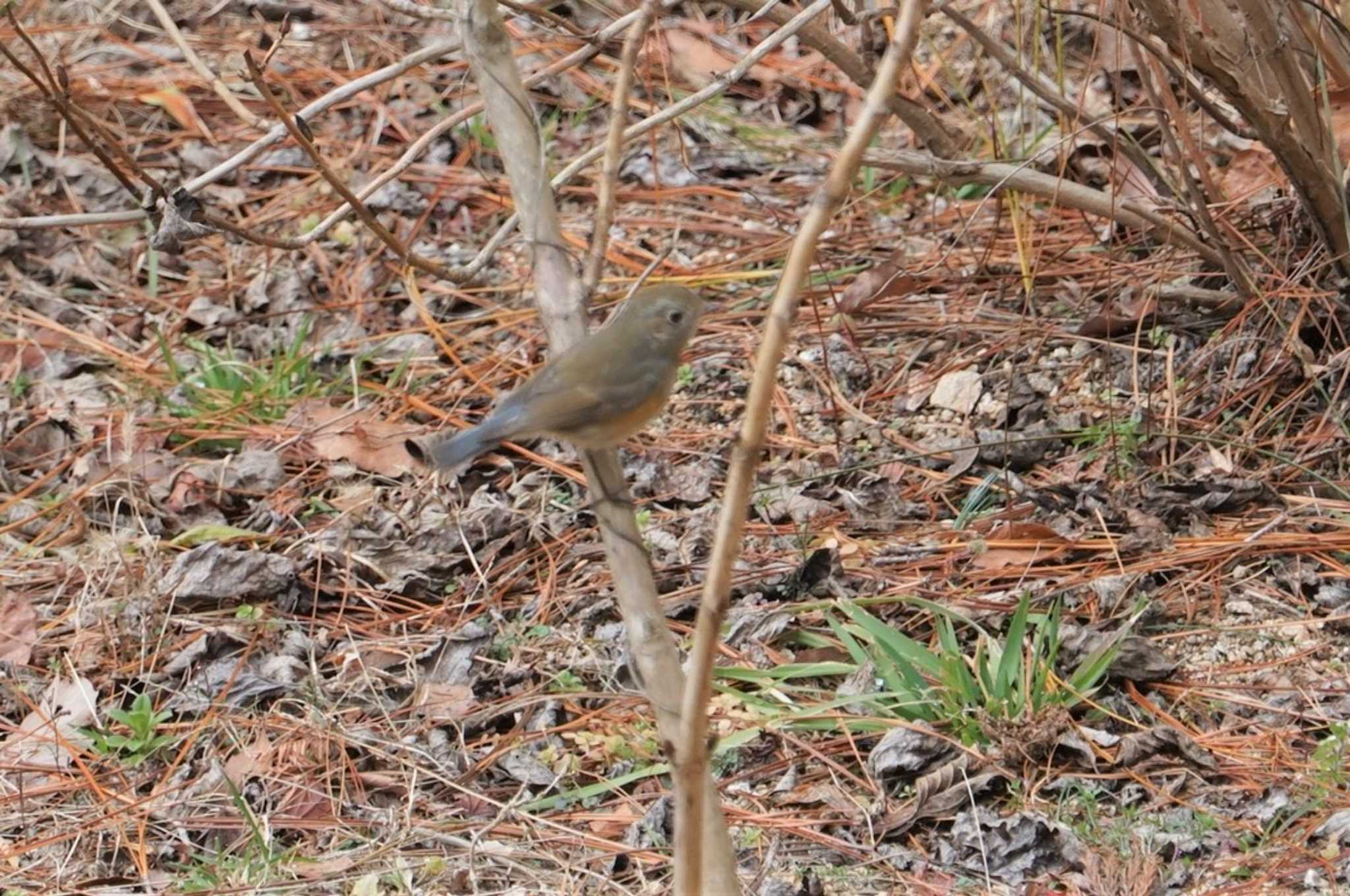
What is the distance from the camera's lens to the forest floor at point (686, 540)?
3324 mm

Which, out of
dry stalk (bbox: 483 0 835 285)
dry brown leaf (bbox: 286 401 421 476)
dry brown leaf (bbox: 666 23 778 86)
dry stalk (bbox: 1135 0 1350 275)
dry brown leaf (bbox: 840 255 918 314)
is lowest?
dry brown leaf (bbox: 286 401 421 476)

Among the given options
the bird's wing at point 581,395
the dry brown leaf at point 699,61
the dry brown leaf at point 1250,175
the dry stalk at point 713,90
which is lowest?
the dry brown leaf at point 699,61

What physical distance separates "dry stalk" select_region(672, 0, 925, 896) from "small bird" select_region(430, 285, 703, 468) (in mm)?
897

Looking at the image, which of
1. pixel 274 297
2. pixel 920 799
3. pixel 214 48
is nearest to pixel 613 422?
pixel 920 799

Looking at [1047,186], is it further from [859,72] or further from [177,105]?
[177,105]

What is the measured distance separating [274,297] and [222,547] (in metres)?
1.71

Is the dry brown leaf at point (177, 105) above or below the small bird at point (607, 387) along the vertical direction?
below

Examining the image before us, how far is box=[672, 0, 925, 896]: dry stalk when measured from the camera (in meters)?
1.78

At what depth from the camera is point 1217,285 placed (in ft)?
16.1

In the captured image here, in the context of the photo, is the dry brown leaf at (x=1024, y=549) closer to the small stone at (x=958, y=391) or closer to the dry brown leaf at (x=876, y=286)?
the small stone at (x=958, y=391)

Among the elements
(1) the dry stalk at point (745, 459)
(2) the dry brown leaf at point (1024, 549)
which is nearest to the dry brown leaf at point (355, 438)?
(2) the dry brown leaf at point (1024, 549)

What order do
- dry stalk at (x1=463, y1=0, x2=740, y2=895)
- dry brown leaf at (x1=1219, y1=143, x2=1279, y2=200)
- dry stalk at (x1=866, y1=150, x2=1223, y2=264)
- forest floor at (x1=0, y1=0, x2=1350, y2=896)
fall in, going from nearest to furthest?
dry stalk at (x1=463, y1=0, x2=740, y2=895)
forest floor at (x1=0, y1=0, x2=1350, y2=896)
dry stalk at (x1=866, y1=150, x2=1223, y2=264)
dry brown leaf at (x1=1219, y1=143, x2=1279, y2=200)

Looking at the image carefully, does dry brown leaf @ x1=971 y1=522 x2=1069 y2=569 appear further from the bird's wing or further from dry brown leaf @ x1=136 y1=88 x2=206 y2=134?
dry brown leaf @ x1=136 y1=88 x2=206 y2=134

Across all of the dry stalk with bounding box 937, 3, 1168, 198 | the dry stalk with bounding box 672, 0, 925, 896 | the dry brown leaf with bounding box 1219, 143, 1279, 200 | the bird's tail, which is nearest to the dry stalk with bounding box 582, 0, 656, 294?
the dry stalk with bounding box 672, 0, 925, 896
